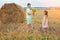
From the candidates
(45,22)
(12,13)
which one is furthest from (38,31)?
(12,13)

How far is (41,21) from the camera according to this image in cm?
371

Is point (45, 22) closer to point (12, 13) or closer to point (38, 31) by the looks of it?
point (38, 31)

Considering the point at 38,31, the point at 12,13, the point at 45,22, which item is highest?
the point at 12,13

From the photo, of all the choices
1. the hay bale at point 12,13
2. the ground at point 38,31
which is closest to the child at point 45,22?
the ground at point 38,31

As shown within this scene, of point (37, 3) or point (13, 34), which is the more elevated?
point (37, 3)

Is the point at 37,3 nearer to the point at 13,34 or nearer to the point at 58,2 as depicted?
the point at 58,2

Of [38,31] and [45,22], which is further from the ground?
[45,22]

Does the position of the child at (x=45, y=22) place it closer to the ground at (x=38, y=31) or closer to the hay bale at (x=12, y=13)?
the ground at (x=38, y=31)

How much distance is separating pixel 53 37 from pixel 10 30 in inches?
22.3

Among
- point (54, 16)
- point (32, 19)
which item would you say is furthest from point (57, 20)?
point (32, 19)

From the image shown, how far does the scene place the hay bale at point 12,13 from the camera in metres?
3.76

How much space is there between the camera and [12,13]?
148 inches

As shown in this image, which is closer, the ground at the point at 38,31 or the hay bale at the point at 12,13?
the ground at the point at 38,31

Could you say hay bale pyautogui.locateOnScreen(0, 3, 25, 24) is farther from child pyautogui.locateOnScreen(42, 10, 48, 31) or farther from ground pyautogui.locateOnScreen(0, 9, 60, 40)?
child pyautogui.locateOnScreen(42, 10, 48, 31)
